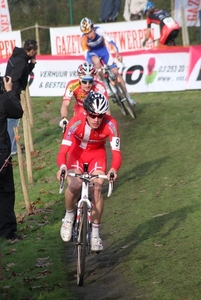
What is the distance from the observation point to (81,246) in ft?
29.4

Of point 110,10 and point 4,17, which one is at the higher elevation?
point 4,17

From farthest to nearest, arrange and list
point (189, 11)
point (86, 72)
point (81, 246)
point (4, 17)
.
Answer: point (189, 11) → point (4, 17) → point (86, 72) → point (81, 246)

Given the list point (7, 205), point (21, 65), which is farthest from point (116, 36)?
point (7, 205)

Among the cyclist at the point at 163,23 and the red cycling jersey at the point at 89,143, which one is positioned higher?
the red cycling jersey at the point at 89,143

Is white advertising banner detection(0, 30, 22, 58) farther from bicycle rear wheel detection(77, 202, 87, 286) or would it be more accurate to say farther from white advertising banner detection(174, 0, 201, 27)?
bicycle rear wheel detection(77, 202, 87, 286)

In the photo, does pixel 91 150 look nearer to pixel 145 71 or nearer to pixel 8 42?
pixel 145 71

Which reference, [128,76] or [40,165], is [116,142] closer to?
[40,165]

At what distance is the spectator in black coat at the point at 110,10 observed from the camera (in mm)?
29391

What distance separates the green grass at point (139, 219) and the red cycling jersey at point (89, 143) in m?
1.23

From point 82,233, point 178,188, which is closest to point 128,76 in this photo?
point 178,188

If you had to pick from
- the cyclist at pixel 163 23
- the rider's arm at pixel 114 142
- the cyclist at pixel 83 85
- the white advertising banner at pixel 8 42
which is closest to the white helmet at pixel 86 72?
the cyclist at pixel 83 85

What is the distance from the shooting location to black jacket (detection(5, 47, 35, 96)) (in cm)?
1595

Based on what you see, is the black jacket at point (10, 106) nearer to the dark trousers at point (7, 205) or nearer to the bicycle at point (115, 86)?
the dark trousers at point (7, 205)

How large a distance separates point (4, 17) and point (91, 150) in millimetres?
17451
